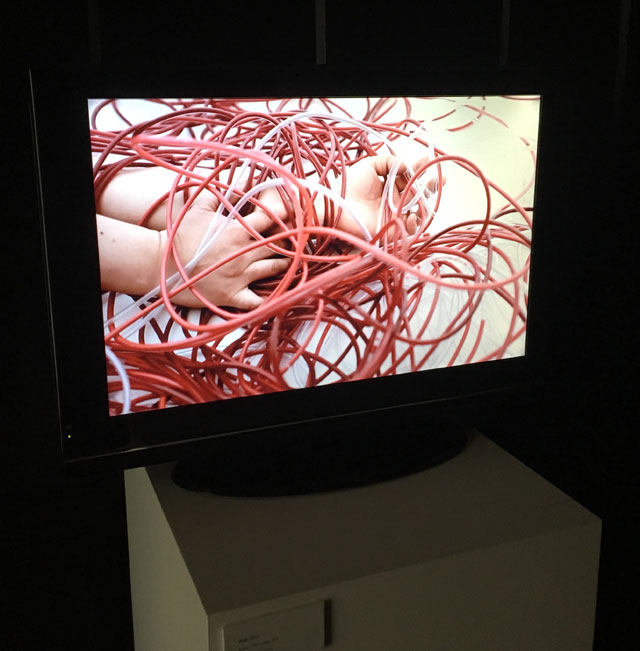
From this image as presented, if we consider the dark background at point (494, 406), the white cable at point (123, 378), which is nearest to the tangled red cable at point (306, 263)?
the white cable at point (123, 378)

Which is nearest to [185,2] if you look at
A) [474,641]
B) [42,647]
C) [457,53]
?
[457,53]

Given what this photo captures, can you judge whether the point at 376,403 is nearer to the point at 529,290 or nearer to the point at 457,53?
the point at 529,290

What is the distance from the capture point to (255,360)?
3.59 ft

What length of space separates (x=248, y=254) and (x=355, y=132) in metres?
0.24

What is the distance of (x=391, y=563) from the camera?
0.96m

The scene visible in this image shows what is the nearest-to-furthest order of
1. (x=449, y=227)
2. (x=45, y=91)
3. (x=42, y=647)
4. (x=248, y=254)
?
(x=45, y=91) < (x=248, y=254) < (x=449, y=227) < (x=42, y=647)

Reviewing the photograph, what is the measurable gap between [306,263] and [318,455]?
34cm

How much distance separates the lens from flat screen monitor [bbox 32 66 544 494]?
973 millimetres

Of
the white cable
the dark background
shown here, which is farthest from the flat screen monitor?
the dark background

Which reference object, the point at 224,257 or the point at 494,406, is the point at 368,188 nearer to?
the point at 224,257

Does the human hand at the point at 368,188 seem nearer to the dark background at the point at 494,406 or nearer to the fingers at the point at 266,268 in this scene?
the fingers at the point at 266,268

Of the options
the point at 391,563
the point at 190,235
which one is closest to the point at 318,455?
the point at 391,563

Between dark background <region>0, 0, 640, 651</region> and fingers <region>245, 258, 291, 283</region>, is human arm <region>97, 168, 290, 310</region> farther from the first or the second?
dark background <region>0, 0, 640, 651</region>

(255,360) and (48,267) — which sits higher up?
(48,267)
